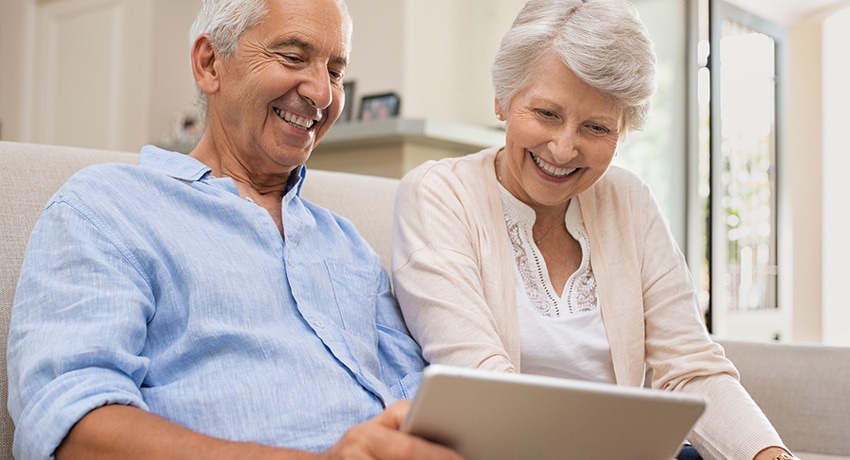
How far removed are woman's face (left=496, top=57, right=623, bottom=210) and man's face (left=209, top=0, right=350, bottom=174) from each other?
32 centimetres

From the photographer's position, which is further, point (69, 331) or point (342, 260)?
point (342, 260)

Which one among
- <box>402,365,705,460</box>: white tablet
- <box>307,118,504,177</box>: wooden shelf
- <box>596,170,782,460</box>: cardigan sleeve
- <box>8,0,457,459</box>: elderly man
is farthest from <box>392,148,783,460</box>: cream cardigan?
<box>307,118,504,177</box>: wooden shelf

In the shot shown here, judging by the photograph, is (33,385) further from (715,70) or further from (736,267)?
(736,267)

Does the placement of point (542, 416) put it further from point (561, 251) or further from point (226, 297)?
point (561, 251)

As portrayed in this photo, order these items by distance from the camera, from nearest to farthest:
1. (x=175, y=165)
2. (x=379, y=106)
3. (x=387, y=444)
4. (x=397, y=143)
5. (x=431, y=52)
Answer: (x=387, y=444), (x=175, y=165), (x=397, y=143), (x=379, y=106), (x=431, y=52)

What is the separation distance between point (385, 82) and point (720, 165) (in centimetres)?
196

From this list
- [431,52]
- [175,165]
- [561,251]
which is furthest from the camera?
[431,52]

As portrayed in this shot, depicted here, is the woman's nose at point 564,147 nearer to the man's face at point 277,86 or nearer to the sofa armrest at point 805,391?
the man's face at point 277,86

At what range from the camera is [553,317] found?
1371mm

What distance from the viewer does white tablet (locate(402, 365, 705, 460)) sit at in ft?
2.46

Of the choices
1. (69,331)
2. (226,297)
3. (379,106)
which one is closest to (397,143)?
(379,106)

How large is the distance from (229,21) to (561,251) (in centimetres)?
65

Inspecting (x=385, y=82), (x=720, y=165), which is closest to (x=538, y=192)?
(x=385, y=82)

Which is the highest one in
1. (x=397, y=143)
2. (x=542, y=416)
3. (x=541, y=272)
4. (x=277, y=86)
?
(x=397, y=143)
